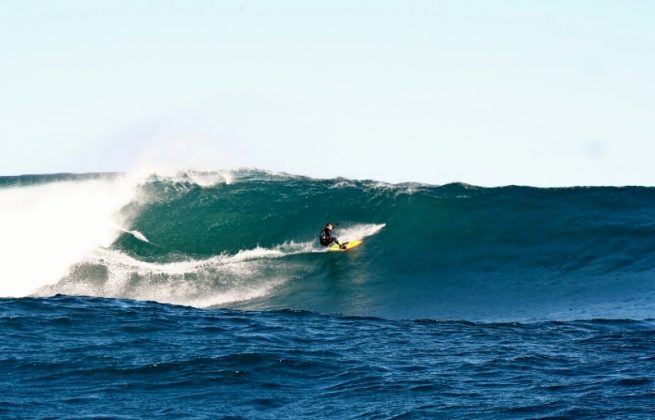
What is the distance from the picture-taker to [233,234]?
2534 cm

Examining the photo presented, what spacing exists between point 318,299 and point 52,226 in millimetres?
10384

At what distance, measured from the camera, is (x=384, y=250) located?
78.1 ft

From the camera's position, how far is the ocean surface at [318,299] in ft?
38.3

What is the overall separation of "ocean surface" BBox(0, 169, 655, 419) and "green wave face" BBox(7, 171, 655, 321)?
2.8 inches

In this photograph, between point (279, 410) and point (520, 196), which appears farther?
point (520, 196)

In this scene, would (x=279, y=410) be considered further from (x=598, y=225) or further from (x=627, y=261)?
→ (x=598, y=225)

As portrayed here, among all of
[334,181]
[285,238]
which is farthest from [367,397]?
[334,181]

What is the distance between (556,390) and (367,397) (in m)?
2.49

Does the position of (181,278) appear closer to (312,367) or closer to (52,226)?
(52,226)

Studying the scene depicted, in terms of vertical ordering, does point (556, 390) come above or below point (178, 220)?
below

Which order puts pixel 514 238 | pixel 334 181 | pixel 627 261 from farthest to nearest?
pixel 334 181
pixel 514 238
pixel 627 261

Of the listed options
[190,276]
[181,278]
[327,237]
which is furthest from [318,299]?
[181,278]

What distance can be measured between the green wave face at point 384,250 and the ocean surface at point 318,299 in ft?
0.24

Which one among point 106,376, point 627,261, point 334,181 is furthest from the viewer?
point 334,181
